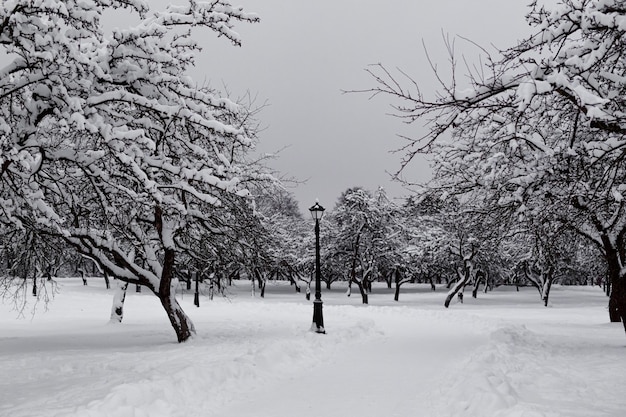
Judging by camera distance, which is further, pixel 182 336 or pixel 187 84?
pixel 182 336

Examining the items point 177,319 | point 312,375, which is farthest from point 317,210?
point 312,375

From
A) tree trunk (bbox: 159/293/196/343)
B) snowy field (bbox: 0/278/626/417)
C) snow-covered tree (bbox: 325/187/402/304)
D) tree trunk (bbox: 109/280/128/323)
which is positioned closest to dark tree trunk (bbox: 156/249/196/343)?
tree trunk (bbox: 159/293/196/343)

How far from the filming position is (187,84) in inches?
326

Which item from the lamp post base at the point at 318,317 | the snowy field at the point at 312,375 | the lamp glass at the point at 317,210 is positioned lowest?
the snowy field at the point at 312,375

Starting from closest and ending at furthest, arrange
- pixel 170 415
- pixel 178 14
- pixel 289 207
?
pixel 170 415, pixel 178 14, pixel 289 207

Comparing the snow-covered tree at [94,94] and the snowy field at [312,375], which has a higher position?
the snow-covered tree at [94,94]

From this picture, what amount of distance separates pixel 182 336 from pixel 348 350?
4.67 m

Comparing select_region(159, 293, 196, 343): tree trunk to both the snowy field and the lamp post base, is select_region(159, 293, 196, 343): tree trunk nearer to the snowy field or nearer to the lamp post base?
the snowy field

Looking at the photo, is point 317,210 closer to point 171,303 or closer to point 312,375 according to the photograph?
point 171,303

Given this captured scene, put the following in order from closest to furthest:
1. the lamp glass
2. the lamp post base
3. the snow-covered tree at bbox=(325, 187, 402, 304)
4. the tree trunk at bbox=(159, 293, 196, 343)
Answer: the tree trunk at bbox=(159, 293, 196, 343) < the lamp post base < the lamp glass < the snow-covered tree at bbox=(325, 187, 402, 304)

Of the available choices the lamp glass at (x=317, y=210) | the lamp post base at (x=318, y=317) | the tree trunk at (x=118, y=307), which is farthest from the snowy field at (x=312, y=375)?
the tree trunk at (x=118, y=307)

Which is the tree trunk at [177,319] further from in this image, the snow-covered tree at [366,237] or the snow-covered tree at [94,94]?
the snow-covered tree at [366,237]

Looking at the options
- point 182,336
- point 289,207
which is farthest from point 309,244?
point 182,336

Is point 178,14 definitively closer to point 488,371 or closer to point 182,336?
point 488,371
